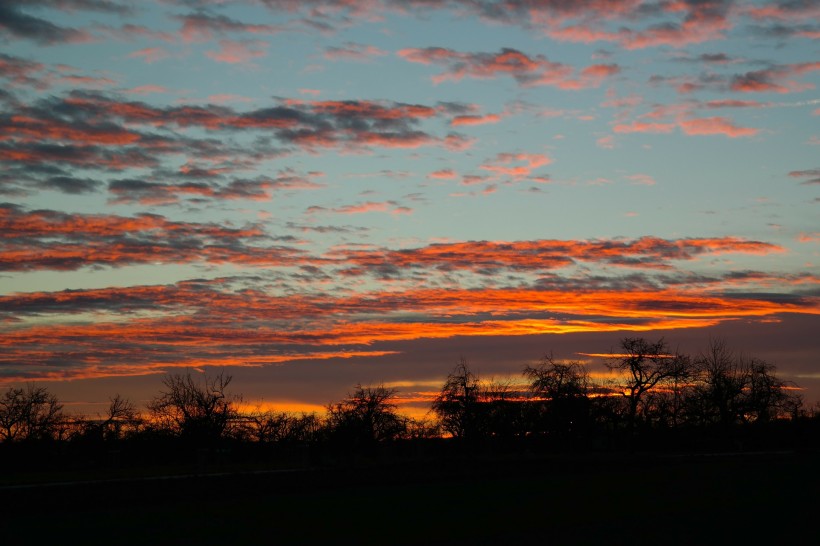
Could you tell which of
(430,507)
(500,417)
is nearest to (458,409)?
(500,417)

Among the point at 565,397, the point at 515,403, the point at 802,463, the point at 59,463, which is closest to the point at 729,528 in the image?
the point at 802,463

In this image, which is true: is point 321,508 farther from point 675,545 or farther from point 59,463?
point 59,463

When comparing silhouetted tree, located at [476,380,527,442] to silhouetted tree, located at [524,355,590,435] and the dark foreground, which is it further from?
the dark foreground

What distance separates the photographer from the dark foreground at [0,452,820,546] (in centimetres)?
2314

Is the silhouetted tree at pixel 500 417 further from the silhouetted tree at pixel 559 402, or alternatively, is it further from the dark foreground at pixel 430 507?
the dark foreground at pixel 430 507

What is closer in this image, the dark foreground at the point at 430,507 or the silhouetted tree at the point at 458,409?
the dark foreground at the point at 430,507

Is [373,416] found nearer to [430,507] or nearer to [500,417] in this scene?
[500,417]

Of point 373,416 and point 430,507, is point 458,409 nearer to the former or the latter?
point 373,416

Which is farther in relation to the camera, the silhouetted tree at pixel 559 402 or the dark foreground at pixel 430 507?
the silhouetted tree at pixel 559 402

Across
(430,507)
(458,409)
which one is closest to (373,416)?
(458,409)

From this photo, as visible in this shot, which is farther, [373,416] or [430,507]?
[373,416]

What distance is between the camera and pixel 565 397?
95.2m

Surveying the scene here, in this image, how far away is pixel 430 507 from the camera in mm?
30719

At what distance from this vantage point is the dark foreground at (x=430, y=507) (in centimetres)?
2314
